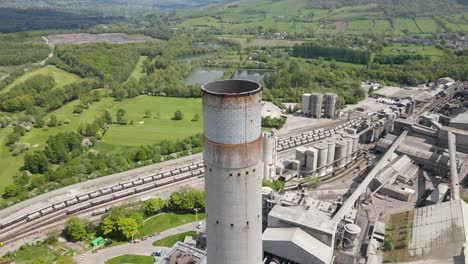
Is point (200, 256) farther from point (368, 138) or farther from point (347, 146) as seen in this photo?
point (368, 138)

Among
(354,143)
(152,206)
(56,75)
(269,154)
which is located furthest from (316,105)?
(56,75)

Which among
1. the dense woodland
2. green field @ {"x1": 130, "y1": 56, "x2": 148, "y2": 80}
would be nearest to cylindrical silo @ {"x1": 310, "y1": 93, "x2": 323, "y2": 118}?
the dense woodland

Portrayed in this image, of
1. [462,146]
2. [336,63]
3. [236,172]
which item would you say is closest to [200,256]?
[236,172]

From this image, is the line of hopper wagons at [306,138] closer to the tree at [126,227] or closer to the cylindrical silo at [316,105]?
the cylindrical silo at [316,105]

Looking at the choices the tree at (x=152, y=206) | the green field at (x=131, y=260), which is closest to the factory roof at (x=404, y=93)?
the tree at (x=152, y=206)

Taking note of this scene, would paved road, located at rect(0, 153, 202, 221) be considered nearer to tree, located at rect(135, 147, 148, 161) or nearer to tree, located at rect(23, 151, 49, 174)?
tree, located at rect(135, 147, 148, 161)

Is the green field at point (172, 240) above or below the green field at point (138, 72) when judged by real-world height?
below
